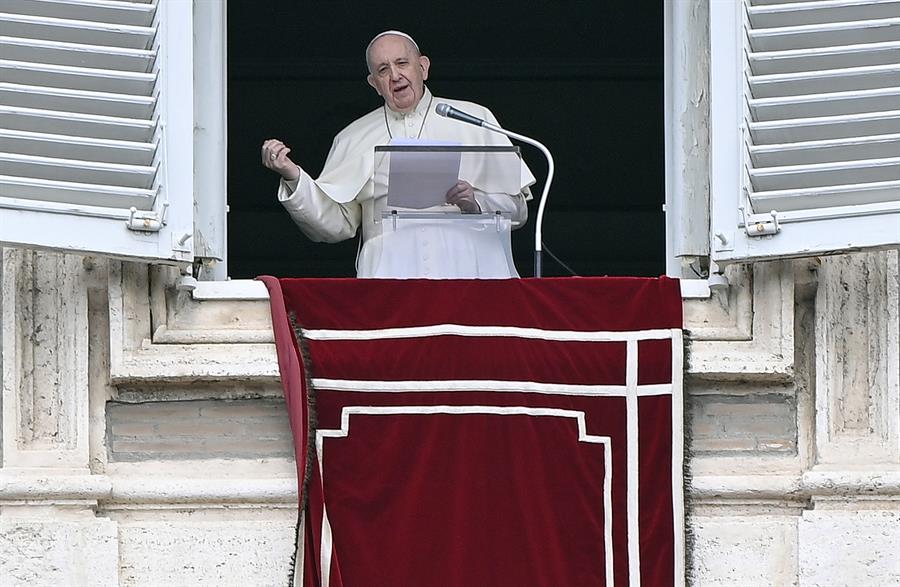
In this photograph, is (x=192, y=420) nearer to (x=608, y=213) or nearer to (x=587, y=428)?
(x=587, y=428)

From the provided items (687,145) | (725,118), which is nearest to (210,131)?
(687,145)

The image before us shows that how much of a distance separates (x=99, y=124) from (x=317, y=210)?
93 centimetres

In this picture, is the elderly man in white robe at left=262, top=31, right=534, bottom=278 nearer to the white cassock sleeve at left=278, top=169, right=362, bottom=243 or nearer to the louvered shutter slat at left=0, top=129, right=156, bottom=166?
the white cassock sleeve at left=278, top=169, right=362, bottom=243

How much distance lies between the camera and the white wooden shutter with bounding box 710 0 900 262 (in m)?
6.07

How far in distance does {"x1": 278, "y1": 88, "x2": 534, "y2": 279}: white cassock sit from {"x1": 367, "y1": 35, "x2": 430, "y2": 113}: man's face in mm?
67

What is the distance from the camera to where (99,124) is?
242 inches

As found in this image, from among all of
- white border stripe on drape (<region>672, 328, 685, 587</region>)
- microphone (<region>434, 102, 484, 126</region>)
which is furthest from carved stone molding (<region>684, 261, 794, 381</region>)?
microphone (<region>434, 102, 484, 126</region>)

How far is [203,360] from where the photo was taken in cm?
617

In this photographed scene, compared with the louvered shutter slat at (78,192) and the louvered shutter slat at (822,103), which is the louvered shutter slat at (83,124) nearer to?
the louvered shutter slat at (78,192)

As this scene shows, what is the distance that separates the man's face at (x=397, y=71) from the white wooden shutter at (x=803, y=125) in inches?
46.0

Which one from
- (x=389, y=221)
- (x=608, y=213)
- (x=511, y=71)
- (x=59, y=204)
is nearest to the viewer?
(x=59, y=204)

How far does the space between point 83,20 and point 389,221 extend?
3.43 feet

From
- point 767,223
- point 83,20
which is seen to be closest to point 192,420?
point 83,20

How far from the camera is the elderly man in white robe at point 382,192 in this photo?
667cm
